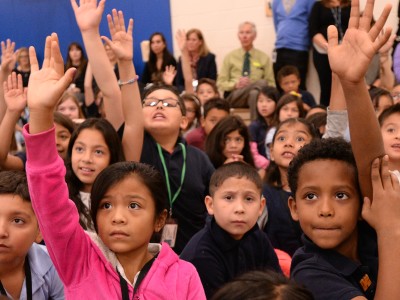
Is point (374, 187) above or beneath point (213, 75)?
beneath

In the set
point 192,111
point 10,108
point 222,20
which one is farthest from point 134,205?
point 222,20

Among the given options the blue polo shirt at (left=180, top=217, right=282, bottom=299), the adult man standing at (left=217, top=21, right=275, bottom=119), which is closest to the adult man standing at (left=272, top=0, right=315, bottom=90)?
the adult man standing at (left=217, top=21, right=275, bottom=119)

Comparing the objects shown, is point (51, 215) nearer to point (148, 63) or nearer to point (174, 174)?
point (174, 174)

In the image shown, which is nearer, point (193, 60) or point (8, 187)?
point (8, 187)

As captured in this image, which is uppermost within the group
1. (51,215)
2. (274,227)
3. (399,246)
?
(51,215)

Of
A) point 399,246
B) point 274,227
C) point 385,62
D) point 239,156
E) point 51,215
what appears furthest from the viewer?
point 385,62

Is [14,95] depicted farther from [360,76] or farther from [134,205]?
[360,76]

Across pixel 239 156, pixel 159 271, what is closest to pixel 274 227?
pixel 239 156

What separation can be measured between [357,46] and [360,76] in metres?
0.08

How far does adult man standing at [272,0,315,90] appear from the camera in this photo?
6691mm

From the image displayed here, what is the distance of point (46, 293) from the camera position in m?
1.99

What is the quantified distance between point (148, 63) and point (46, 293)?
5.65 meters

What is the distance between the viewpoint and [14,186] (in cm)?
198

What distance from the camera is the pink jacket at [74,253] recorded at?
4.97 feet
